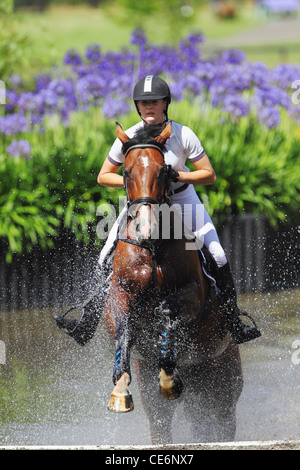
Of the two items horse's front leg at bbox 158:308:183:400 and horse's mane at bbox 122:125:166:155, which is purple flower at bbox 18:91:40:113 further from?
horse's front leg at bbox 158:308:183:400

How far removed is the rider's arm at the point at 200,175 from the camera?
13.6ft

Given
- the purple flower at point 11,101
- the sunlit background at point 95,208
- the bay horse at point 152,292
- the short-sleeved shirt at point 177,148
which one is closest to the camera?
the bay horse at point 152,292

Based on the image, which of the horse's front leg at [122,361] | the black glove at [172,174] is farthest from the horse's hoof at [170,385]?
the black glove at [172,174]

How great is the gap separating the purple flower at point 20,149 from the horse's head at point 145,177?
17.1 ft

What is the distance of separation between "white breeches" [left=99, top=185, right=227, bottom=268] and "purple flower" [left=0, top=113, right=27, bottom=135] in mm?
5335

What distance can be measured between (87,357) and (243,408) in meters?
1.68

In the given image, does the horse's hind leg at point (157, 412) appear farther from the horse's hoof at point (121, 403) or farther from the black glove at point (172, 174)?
the black glove at point (172, 174)

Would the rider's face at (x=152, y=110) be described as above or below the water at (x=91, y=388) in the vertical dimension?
above

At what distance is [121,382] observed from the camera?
4.00 meters

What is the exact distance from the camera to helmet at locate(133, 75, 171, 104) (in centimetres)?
418

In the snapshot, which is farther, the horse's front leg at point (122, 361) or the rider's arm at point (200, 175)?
the rider's arm at point (200, 175)

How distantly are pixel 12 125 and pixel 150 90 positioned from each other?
5720 mm
